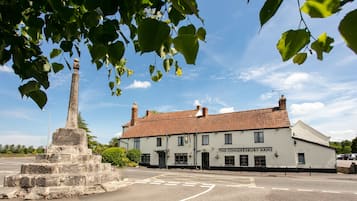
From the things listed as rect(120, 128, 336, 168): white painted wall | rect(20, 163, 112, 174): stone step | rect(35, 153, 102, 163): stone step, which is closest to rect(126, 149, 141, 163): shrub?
rect(120, 128, 336, 168): white painted wall

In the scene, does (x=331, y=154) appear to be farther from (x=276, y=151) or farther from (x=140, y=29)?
(x=140, y=29)

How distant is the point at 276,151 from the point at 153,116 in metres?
23.3

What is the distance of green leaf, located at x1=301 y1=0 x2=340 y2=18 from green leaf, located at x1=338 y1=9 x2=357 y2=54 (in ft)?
0.40

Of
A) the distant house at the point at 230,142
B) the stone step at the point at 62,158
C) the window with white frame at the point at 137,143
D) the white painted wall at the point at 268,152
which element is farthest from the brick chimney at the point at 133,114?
the stone step at the point at 62,158

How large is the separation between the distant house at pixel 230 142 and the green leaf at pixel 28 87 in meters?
32.7

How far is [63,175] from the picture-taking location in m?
13.6

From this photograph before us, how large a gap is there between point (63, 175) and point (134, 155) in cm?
2755

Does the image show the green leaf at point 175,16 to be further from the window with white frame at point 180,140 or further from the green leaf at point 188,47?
the window with white frame at point 180,140

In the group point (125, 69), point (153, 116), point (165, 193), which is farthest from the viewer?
point (153, 116)

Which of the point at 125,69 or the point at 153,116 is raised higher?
the point at 153,116

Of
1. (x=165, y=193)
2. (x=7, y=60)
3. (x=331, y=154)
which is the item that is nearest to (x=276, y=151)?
(x=331, y=154)

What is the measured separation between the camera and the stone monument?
12.8 m

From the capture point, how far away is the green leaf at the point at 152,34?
3.03 feet

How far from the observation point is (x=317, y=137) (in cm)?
4094
